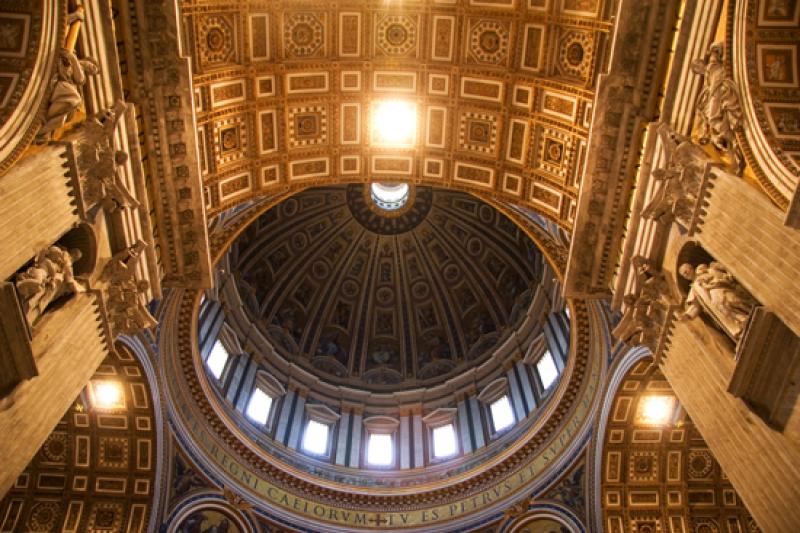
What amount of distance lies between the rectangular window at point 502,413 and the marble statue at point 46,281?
17137 millimetres

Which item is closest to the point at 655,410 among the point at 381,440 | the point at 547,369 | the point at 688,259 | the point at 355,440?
the point at 547,369

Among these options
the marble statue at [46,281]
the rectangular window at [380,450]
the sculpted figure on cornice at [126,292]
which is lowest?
the marble statue at [46,281]

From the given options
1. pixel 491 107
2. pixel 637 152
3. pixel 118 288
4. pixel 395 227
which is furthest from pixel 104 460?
pixel 395 227

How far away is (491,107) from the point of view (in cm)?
1573

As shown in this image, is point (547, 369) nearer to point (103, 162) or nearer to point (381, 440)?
point (381, 440)

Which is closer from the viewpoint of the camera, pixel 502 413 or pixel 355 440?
pixel 502 413

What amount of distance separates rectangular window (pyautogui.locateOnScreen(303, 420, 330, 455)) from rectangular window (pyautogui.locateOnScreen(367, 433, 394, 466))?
5.55 feet

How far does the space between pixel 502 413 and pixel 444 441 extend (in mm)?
2475

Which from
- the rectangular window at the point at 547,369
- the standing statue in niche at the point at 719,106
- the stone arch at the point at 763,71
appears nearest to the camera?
the stone arch at the point at 763,71

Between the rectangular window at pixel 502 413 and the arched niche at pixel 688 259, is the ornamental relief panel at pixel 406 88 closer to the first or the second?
the arched niche at pixel 688 259

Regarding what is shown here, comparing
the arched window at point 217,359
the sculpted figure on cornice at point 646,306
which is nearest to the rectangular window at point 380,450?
the arched window at point 217,359

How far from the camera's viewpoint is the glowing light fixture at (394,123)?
16.0 meters

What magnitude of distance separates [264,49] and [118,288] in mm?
5954

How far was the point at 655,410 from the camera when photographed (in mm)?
19406
